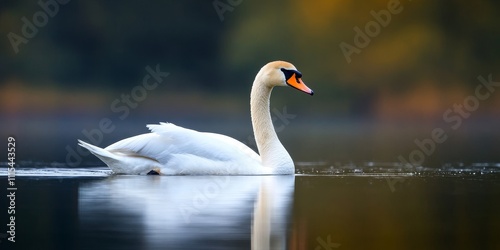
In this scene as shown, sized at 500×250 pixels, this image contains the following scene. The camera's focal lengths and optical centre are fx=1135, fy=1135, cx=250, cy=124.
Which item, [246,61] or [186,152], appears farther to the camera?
[246,61]

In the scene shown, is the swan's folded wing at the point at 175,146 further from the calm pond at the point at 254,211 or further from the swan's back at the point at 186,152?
the calm pond at the point at 254,211

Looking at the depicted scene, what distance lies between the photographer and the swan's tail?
1148 cm

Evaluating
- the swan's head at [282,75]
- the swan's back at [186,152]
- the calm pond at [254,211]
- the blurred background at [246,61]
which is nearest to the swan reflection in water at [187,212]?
the calm pond at [254,211]

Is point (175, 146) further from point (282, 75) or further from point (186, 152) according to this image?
point (282, 75)

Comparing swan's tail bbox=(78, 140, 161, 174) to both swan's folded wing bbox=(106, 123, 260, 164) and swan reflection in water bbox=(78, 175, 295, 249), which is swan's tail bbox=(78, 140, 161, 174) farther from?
swan reflection in water bbox=(78, 175, 295, 249)

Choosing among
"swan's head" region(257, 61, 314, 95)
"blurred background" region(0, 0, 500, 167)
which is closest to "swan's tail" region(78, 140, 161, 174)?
"swan's head" region(257, 61, 314, 95)

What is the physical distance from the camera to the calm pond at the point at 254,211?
7.34 metres

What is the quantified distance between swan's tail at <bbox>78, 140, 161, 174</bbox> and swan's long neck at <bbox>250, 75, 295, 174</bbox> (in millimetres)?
1198

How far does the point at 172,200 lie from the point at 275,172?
8.73 ft

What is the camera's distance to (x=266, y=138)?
12.2 metres

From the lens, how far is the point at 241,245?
7098 millimetres

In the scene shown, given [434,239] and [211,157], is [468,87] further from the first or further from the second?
[434,239]

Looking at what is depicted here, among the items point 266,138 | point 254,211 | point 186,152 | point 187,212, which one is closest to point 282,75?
point 266,138

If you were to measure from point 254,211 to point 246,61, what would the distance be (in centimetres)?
2196
